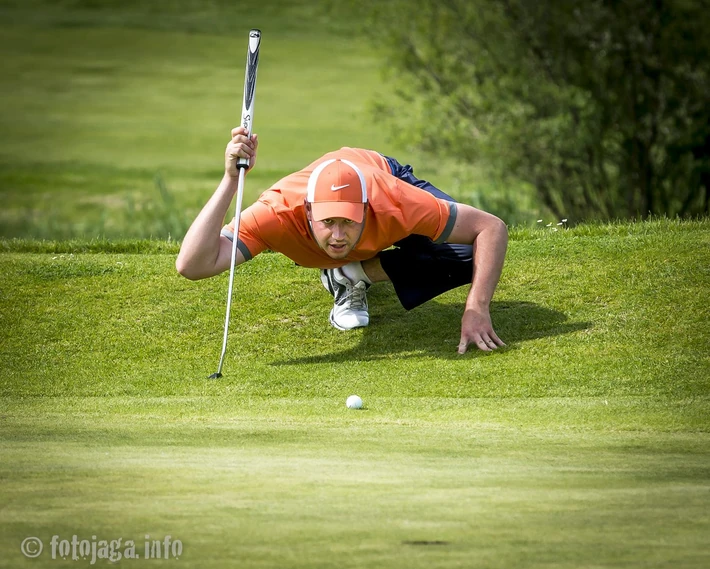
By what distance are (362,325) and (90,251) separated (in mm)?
2905

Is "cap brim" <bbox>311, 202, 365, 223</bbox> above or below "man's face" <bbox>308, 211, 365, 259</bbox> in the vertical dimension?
above

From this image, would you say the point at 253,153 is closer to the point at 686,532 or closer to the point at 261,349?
the point at 261,349

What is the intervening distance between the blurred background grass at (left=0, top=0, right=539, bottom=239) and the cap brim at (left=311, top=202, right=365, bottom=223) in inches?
322

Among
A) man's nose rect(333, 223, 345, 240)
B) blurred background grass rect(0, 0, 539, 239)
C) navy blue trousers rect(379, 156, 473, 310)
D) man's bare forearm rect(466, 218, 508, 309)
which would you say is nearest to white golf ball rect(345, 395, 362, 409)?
man's nose rect(333, 223, 345, 240)

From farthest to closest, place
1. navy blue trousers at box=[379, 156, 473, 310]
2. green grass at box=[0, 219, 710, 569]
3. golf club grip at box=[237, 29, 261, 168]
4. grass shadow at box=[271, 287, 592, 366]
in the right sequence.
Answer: navy blue trousers at box=[379, 156, 473, 310]
grass shadow at box=[271, 287, 592, 366]
golf club grip at box=[237, 29, 261, 168]
green grass at box=[0, 219, 710, 569]

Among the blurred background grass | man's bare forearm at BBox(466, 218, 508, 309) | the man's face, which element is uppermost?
the man's face

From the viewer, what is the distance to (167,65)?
24.5m

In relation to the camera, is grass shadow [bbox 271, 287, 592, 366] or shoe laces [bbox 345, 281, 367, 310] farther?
shoe laces [bbox 345, 281, 367, 310]

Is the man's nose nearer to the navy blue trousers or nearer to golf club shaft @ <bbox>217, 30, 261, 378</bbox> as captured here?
golf club shaft @ <bbox>217, 30, 261, 378</bbox>

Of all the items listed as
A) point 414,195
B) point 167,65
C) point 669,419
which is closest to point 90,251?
point 414,195

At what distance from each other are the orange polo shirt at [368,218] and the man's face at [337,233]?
0.10 meters

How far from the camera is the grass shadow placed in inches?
208

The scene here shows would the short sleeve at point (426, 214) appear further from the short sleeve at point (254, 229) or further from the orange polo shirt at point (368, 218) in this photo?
the short sleeve at point (254, 229)

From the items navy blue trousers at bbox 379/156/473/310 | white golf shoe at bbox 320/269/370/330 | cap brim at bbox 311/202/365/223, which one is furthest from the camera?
white golf shoe at bbox 320/269/370/330
